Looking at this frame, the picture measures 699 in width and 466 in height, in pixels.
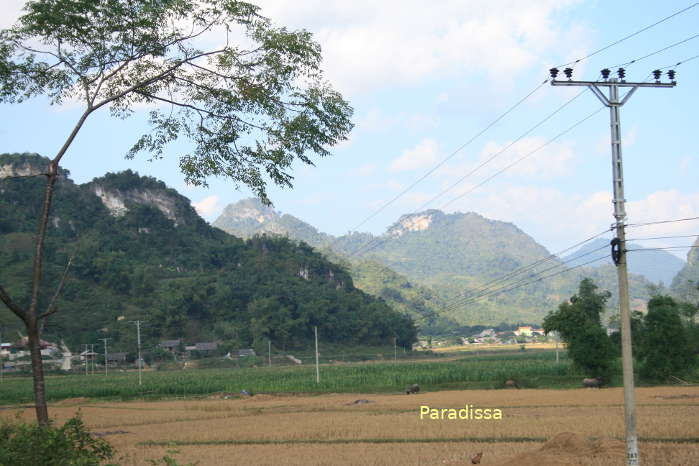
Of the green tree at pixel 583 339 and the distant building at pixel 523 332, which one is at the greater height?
the green tree at pixel 583 339

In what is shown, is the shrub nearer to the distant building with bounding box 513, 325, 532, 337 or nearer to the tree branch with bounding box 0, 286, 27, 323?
the tree branch with bounding box 0, 286, 27, 323

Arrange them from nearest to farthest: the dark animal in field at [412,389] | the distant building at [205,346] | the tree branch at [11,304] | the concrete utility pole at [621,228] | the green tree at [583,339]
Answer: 1. the tree branch at [11,304]
2. the concrete utility pole at [621,228]
3. the dark animal in field at [412,389]
4. the green tree at [583,339]
5. the distant building at [205,346]

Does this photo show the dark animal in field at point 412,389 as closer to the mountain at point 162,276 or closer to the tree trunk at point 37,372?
the tree trunk at point 37,372

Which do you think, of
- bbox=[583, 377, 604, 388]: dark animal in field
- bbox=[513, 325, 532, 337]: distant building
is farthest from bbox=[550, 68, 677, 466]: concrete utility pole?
bbox=[513, 325, 532, 337]: distant building

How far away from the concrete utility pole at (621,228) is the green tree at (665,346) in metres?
32.8

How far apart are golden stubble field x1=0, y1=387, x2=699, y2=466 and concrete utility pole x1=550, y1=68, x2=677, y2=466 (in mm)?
1698

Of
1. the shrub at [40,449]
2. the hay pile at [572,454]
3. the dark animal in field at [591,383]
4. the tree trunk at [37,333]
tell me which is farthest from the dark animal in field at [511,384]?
the shrub at [40,449]

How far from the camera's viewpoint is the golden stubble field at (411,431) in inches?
680

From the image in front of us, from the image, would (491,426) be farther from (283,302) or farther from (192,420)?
(283,302)

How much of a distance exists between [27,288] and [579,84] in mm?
90306

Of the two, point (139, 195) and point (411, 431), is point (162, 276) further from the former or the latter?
point (411, 431)

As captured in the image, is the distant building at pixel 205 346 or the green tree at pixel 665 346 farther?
the distant building at pixel 205 346

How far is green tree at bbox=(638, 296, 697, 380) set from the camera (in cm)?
4456

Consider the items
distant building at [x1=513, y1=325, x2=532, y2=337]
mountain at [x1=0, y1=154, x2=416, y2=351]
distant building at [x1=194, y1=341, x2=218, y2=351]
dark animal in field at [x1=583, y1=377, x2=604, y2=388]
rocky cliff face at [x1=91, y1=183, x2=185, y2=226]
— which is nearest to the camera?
dark animal in field at [x1=583, y1=377, x2=604, y2=388]
